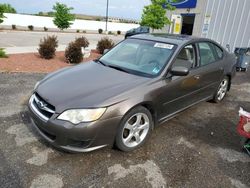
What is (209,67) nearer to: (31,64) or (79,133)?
(79,133)

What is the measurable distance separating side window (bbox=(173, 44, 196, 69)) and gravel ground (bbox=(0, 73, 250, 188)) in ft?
3.57

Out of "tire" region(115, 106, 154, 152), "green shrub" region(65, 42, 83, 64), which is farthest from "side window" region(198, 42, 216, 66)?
"green shrub" region(65, 42, 83, 64)

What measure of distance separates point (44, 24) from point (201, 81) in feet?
123

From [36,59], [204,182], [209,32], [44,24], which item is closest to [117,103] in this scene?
[204,182]

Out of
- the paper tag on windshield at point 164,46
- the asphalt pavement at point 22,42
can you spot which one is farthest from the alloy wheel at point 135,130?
the asphalt pavement at point 22,42

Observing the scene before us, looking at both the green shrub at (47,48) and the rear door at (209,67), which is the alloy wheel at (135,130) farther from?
the green shrub at (47,48)

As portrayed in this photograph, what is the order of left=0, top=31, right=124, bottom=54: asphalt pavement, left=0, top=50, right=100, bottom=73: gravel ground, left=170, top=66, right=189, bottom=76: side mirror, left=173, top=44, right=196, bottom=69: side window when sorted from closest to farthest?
left=170, top=66, right=189, bottom=76: side mirror → left=173, top=44, right=196, bottom=69: side window → left=0, top=50, right=100, bottom=73: gravel ground → left=0, top=31, right=124, bottom=54: asphalt pavement

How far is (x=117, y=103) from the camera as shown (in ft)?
8.40

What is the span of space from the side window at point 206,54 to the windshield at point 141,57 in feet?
2.70

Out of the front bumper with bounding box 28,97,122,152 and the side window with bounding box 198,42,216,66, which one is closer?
the front bumper with bounding box 28,97,122,152

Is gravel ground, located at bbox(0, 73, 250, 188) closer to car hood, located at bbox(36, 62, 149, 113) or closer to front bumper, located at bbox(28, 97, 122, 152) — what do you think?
front bumper, located at bbox(28, 97, 122, 152)

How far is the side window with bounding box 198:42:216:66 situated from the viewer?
13.0ft

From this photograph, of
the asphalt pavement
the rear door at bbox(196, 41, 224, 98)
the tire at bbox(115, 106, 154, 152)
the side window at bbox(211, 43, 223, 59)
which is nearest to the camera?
the tire at bbox(115, 106, 154, 152)

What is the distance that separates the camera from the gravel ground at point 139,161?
2.44 m
